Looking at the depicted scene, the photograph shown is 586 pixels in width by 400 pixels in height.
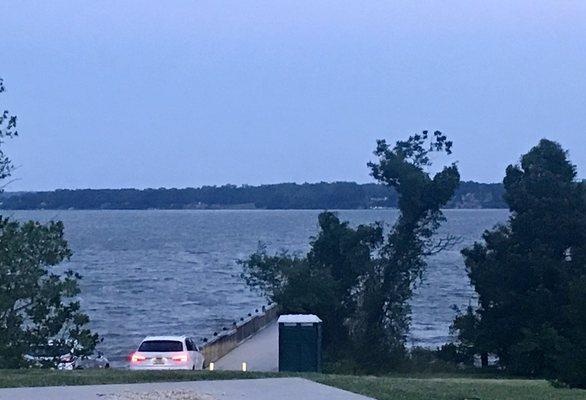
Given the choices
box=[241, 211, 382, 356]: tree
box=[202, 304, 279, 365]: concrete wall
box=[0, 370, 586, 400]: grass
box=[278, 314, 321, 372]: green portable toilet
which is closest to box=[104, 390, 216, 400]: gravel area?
box=[0, 370, 586, 400]: grass

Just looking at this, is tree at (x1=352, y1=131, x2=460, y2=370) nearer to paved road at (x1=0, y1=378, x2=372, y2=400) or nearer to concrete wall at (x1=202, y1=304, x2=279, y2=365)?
concrete wall at (x1=202, y1=304, x2=279, y2=365)

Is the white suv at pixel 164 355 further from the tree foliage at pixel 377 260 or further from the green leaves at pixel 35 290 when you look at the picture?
the tree foliage at pixel 377 260

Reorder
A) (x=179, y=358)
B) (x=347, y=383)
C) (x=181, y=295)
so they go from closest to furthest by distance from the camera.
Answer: (x=347, y=383)
(x=179, y=358)
(x=181, y=295)

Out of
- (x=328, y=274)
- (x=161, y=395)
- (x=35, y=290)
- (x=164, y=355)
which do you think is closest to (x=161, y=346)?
(x=164, y=355)

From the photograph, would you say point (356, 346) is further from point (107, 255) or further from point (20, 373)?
point (107, 255)

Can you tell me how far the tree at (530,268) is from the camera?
40812 millimetres

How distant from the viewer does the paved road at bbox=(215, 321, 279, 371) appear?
33562mm

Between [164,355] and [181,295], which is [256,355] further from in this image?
[181,295]

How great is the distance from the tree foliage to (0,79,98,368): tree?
14.7 meters

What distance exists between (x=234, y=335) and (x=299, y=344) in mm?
14054

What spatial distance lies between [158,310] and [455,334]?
22736 millimetres

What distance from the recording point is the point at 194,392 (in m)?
15.2

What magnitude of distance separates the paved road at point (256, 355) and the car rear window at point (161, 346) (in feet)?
24.5

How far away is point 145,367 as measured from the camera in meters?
23.8
